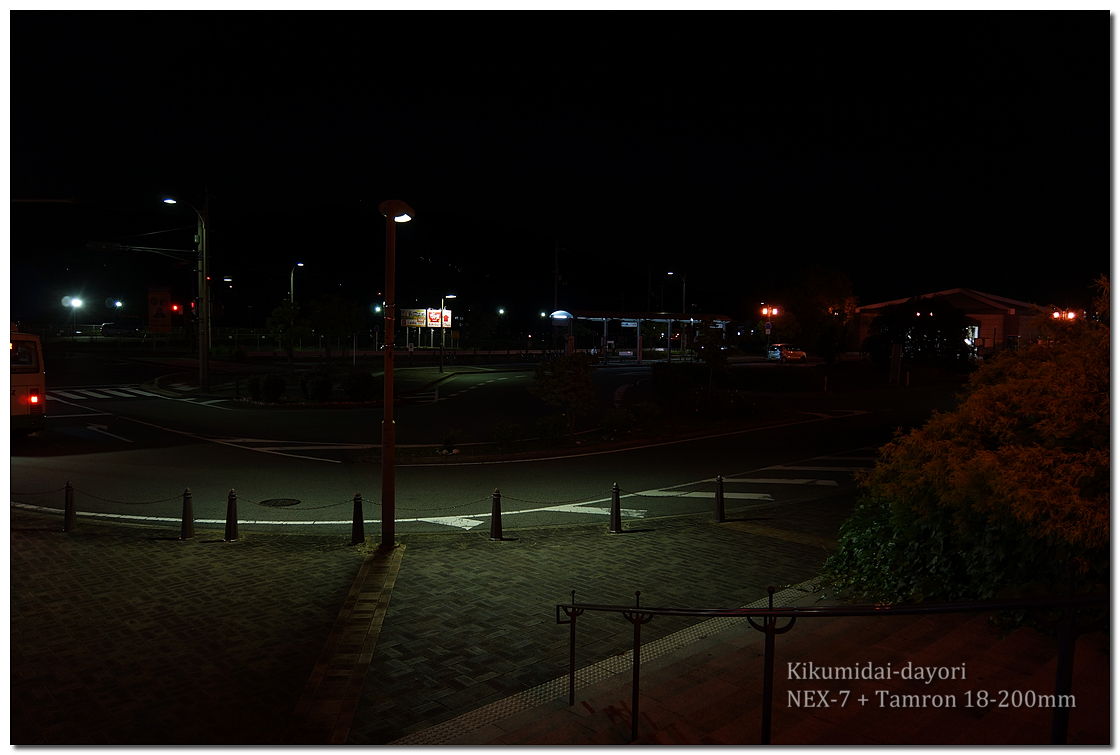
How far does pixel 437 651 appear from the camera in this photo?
7.24 meters

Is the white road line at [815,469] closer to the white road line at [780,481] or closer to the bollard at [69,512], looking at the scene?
the white road line at [780,481]

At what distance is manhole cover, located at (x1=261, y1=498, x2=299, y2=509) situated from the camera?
1421cm

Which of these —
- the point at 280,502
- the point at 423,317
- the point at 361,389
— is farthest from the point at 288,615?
the point at 423,317

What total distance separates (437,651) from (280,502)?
828 cm

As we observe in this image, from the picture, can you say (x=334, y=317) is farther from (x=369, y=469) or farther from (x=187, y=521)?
(x=187, y=521)

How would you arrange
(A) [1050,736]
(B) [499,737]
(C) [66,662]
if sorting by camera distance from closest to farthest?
(A) [1050,736]
(B) [499,737]
(C) [66,662]

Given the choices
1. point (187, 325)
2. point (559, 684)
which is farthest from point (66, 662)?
point (187, 325)

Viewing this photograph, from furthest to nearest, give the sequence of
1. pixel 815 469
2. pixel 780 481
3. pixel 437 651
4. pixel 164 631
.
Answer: pixel 815 469, pixel 780 481, pixel 164 631, pixel 437 651

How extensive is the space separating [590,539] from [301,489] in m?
6.96

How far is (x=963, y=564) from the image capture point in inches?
285

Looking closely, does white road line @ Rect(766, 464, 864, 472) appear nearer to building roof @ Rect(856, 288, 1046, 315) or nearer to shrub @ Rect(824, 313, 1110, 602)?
shrub @ Rect(824, 313, 1110, 602)

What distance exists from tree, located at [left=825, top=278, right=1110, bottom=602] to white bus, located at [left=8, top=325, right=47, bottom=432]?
19968 millimetres

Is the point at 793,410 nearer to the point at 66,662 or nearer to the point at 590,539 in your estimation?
the point at 590,539

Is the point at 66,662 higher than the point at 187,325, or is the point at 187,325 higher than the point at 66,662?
the point at 187,325
